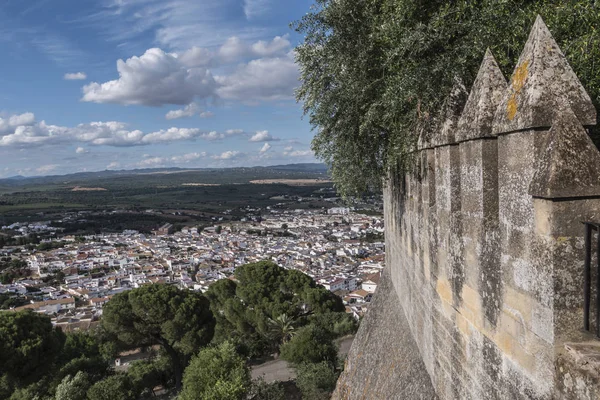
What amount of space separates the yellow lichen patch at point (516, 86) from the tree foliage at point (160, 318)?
20149 mm

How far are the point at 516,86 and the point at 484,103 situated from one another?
0.44 metres

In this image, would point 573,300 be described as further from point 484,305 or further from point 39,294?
point 39,294

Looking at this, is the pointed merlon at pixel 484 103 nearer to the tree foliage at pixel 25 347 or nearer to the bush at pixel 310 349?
the bush at pixel 310 349

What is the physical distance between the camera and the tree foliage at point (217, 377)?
Answer: 518 inches

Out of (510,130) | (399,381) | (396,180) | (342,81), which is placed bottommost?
(399,381)

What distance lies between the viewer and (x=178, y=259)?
74062mm

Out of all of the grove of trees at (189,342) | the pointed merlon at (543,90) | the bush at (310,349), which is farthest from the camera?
the bush at (310,349)

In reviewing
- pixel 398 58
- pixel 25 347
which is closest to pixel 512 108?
pixel 398 58

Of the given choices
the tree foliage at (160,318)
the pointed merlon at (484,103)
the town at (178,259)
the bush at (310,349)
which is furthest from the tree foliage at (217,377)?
the town at (178,259)

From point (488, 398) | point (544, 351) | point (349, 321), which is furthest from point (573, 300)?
point (349, 321)

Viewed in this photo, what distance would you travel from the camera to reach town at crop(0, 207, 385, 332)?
49.4 m

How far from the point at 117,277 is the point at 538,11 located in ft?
222

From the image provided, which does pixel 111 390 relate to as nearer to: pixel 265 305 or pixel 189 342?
pixel 189 342

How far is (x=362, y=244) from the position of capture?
3103 inches
